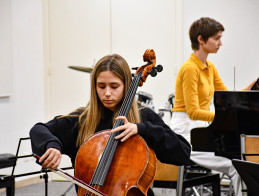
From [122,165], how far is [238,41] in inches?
110

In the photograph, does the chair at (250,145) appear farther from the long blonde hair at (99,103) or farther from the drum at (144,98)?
the drum at (144,98)

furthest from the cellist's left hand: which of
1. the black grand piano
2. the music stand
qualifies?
the black grand piano

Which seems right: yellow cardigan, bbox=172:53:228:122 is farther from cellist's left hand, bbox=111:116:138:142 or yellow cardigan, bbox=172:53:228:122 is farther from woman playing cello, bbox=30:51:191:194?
cellist's left hand, bbox=111:116:138:142

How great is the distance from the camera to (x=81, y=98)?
4344 mm

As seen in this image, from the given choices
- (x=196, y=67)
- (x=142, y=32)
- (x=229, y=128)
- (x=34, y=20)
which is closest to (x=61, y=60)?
(x=34, y=20)

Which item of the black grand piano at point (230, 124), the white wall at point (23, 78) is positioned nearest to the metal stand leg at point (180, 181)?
the black grand piano at point (230, 124)

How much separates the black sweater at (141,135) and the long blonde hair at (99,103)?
3cm

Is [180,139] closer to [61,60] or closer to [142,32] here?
[142,32]

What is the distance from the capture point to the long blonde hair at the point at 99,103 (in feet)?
5.55

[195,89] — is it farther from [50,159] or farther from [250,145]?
[50,159]

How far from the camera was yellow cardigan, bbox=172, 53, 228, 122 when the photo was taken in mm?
2615

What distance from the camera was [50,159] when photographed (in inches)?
55.2

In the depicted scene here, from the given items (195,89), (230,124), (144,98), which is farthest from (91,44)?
(230,124)

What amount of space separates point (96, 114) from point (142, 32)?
255 centimetres
